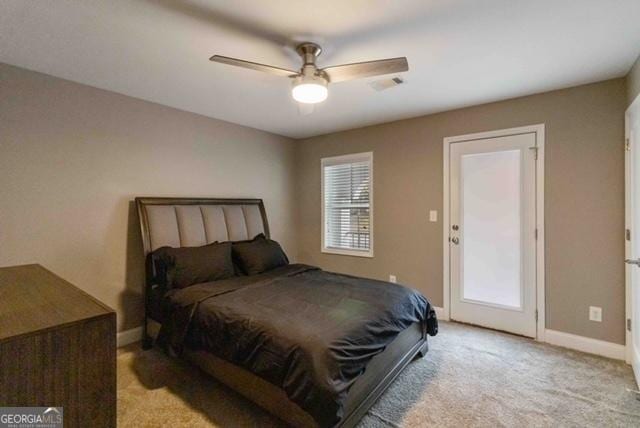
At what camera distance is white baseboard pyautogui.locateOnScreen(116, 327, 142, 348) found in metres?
2.98

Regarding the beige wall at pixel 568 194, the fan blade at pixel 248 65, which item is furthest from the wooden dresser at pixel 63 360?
the beige wall at pixel 568 194

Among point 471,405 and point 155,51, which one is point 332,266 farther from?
point 155,51

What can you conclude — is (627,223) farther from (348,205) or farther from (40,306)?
(40,306)

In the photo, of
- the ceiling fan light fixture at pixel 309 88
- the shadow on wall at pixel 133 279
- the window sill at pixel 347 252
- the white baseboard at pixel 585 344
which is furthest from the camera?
the window sill at pixel 347 252

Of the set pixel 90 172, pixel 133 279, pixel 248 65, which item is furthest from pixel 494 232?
pixel 90 172

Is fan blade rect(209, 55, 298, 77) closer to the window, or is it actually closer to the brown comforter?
the brown comforter

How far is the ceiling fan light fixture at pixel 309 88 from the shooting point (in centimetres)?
197

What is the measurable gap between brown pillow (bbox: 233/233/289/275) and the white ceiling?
1.56 m

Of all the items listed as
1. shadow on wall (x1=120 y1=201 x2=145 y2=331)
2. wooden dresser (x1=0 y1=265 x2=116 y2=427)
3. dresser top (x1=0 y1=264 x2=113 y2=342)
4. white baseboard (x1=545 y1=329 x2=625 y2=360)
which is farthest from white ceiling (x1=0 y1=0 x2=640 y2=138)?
white baseboard (x1=545 y1=329 x2=625 y2=360)

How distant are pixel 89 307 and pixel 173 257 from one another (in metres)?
1.79

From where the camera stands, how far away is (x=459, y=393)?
219cm

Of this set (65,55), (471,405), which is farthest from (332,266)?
(65,55)

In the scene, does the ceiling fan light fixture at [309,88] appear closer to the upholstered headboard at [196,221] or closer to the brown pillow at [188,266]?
the brown pillow at [188,266]

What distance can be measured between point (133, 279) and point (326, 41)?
9.26ft
